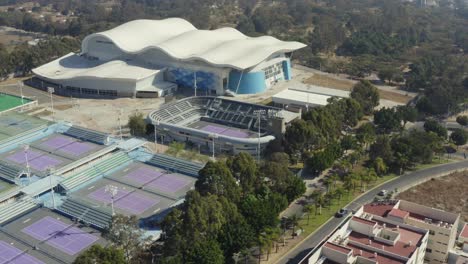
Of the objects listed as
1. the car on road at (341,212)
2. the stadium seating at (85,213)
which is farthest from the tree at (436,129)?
the stadium seating at (85,213)

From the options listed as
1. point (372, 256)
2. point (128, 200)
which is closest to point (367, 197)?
point (372, 256)

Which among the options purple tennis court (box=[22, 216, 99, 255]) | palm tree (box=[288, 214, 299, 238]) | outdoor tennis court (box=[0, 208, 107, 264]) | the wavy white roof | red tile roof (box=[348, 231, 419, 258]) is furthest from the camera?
the wavy white roof

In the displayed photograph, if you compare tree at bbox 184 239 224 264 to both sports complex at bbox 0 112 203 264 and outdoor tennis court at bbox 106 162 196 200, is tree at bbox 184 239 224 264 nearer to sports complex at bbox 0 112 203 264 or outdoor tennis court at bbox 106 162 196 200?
sports complex at bbox 0 112 203 264

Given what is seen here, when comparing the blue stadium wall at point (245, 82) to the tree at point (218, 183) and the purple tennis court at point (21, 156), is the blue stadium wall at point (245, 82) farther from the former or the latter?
the tree at point (218, 183)

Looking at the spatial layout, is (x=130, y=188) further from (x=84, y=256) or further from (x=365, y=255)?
(x=365, y=255)

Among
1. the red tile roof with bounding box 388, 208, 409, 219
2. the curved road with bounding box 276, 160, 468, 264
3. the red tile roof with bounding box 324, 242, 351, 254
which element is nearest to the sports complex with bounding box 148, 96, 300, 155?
the curved road with bounding box 276, 160, 468, 264

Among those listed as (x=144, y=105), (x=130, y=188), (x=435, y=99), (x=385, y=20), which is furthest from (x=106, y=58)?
(x=385, y=20)

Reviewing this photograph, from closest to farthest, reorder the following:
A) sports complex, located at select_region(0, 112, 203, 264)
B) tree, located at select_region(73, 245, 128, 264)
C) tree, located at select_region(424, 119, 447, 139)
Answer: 1. tree, located at select_region(73, 245, 128, 264)
2. sports complex, located at select_region(0, 112, 203, 264)
3. tree, located at select_region(424, 119, 447, 139)
